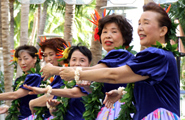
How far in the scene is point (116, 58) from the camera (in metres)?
3.21

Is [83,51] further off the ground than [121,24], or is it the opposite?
[121,24]

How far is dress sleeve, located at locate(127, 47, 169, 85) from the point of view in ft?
7.99

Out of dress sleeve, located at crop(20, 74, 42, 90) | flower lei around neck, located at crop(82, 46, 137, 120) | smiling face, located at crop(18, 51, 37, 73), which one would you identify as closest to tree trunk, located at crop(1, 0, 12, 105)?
smiling face, located at crop(18, 51, 37, 73)

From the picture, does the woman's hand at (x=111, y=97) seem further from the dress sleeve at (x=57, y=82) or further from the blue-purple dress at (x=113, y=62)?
the dress sleeve at (x=57, y=82)

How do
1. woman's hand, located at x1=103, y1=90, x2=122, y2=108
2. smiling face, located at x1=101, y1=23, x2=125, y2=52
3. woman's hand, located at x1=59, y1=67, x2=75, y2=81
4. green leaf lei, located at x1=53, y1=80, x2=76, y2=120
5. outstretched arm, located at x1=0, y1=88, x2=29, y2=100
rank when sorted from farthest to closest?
1. outstretched arm, located at x1=0, y1=88, x2=29, y2=100
2. green leaf lei, located at x1=53, y1=80, x2=76, y2=120
3. smiling face, located at x1=101, y1=23, x2=125, y2=52
4. woman's hand, located at x1=103, y1=90, x2=122, y2=108
5. woman's hand, located at x1=59, y1=67, x2=75, y2=81

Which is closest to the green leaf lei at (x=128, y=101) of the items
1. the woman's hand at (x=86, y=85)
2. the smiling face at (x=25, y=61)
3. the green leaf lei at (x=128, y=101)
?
the green leaf lei at (x=128, y=101)

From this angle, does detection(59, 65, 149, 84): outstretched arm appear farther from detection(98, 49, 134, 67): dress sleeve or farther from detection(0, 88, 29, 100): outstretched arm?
detection(0, 88, 29, 100): outstretched arm

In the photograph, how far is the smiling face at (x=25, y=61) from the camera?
5.47m

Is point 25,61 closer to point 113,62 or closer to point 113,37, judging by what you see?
point 113,37

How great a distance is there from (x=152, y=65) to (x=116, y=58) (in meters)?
0.77

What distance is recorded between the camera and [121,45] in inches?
140

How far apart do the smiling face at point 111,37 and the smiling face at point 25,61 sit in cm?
211

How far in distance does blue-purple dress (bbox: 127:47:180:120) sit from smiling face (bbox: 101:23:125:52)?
3.25 ft

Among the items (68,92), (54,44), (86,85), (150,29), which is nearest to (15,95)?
(54,44)
